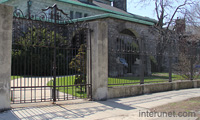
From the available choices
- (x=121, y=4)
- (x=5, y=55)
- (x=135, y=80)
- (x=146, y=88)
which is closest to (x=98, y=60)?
(x=135, y=80)

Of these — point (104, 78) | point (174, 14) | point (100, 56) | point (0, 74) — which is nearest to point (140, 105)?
point (104, 78)

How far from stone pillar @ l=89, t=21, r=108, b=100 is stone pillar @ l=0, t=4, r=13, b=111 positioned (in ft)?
9.83

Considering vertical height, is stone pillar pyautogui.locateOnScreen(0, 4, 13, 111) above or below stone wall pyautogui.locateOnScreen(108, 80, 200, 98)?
above

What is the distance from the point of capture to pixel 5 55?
19.5 ft

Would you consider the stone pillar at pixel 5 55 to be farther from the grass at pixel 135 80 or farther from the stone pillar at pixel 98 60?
the grass at pixel 135 80

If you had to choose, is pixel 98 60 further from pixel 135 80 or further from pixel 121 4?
pixel 121 4

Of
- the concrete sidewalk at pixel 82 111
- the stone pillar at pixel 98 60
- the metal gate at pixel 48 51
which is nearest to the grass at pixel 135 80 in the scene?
the stone pillar at pixel 98 60

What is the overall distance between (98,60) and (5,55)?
3171mm

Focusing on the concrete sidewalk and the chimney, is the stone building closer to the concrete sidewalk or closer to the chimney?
the concrete sidewalk

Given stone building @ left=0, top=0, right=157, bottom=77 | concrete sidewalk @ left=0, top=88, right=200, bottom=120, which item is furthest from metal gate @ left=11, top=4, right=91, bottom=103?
stone building @ left=0, top=0, right=157, bottom=77

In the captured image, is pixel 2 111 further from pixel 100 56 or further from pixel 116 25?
pixel 116 25

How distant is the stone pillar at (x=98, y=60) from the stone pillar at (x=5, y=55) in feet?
9.83

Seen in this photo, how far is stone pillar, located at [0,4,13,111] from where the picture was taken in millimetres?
5863

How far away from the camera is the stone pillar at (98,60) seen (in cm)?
784
